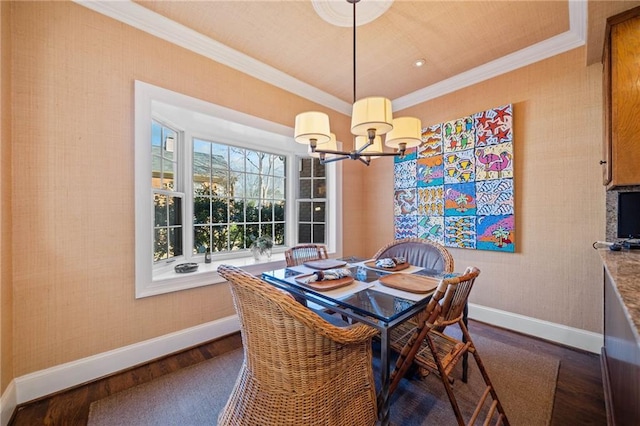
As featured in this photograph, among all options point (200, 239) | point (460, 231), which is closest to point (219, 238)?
point (200, 239)

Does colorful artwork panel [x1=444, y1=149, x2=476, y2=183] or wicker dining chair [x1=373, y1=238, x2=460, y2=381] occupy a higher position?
colorful artwork panel [x1=444, y1=149, x2=476, y2=183]

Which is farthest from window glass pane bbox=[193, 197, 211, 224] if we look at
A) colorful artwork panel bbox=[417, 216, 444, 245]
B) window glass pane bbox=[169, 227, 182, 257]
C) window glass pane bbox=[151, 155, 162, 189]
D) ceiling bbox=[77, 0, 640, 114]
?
colorful artwork panel bbox=[417, 216, 444, 245]

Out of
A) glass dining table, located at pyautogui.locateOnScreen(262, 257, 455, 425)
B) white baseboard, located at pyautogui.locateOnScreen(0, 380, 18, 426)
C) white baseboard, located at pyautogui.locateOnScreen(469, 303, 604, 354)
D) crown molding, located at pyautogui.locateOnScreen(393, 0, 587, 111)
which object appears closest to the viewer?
glass dining table, located at pyautogui.locateOnScreen(262, 257, 455, 425)

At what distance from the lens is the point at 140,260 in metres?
2.06

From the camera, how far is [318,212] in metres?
3.76

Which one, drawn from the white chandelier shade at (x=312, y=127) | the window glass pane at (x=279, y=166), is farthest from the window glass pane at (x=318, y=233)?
the white chandelier shade at (x=312, y=127)

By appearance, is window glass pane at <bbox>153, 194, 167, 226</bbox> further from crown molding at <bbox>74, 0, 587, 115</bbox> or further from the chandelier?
the chandelier

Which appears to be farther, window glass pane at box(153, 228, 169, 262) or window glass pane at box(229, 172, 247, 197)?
window glass pane at box(229, 172, 247, 197)

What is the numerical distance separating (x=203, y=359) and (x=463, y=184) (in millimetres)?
3128

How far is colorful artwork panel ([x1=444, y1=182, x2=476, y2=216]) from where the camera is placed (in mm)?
2863

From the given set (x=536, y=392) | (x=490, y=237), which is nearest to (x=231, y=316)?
(x=536, y=392)

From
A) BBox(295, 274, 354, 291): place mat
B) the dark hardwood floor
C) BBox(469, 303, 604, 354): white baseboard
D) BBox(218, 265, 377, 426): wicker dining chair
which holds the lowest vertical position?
the dark hardwood floor

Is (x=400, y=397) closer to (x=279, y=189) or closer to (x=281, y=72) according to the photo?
(x=279, y=189)

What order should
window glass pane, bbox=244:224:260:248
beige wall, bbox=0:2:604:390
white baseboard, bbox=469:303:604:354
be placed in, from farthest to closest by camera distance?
window glass pane, bbox=244:224:260:248 < white baseboard, bbox=469:303:604:354 < beige wall, bbox=0:2:604:390
